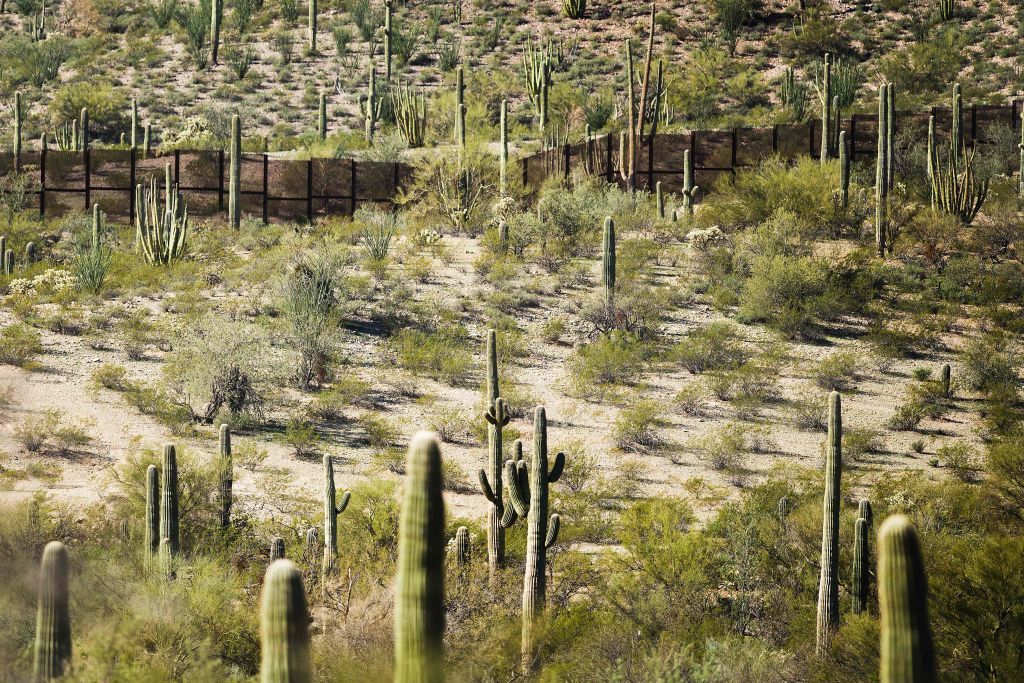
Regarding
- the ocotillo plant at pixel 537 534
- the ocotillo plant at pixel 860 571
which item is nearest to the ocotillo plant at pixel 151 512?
the ocotillo plant at pixel 537 534

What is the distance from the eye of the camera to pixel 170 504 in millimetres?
16719

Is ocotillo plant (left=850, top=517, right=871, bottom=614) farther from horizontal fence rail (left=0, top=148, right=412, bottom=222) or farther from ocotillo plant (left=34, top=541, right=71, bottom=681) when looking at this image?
horizontal fence rail (left=0, top=148, right=412, bottom=222)

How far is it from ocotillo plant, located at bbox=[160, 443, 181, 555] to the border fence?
67.9 feet

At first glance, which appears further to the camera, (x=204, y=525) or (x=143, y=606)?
(x=204, y=525)

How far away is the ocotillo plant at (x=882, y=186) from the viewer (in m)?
31.7

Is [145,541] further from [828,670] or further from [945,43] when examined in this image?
[945,43]

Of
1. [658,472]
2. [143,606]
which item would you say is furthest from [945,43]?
[143,606]

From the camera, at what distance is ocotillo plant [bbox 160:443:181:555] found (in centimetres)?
1664

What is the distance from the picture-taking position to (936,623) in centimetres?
1516

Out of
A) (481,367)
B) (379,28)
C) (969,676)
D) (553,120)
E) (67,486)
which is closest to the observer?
(969,676)

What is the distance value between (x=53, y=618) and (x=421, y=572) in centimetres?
479

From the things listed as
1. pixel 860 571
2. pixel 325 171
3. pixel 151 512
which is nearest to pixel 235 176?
pixel 325 171

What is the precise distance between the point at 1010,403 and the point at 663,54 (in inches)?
1245

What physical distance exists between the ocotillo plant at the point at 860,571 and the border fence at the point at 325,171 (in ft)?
70.2
